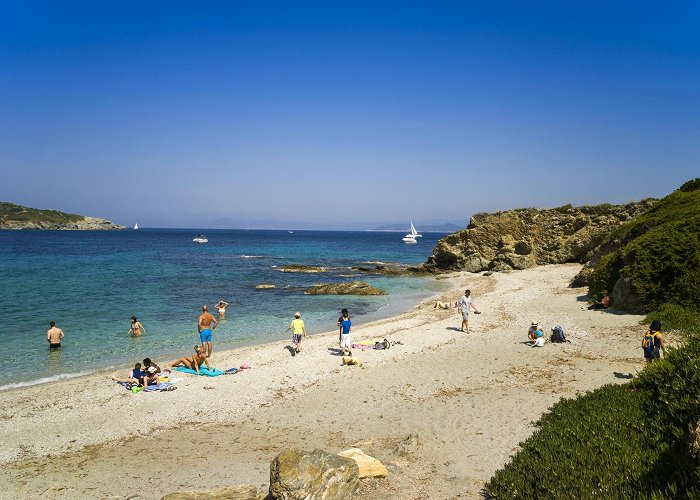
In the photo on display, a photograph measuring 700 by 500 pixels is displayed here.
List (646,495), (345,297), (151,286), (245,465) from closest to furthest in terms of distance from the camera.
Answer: (646,495), (245,465), (345,297), (151,286)

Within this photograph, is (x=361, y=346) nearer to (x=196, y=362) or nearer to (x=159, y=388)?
(x=196, y=362)

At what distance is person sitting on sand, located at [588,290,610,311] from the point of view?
20367mm

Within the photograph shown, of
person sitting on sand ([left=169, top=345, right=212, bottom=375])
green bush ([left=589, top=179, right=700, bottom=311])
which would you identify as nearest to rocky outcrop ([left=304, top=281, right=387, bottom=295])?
green bush ([left=589, top=179, right=700, bottom=311])

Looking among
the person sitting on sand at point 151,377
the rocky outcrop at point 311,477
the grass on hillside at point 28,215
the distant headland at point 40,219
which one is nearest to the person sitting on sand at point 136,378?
the person sitting on sand at point 151,377

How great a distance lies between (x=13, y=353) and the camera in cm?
1697

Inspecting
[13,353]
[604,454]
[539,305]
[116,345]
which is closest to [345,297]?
[539,305]

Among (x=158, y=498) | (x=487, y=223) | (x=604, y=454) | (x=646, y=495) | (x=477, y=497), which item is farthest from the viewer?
(x=487, y=223)

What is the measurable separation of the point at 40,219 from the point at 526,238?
18161 centimetres

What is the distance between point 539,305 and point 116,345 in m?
21.1

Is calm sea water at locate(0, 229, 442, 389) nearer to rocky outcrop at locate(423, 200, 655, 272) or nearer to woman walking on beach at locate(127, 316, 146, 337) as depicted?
woman walking on beach at locate(127, 316, 146, 337)

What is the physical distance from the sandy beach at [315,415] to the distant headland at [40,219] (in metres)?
185

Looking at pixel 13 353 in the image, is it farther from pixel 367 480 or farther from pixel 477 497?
pixel 477 497

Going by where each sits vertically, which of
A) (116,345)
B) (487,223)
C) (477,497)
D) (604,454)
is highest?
(487,223)

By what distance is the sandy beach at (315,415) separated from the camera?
776 cm
